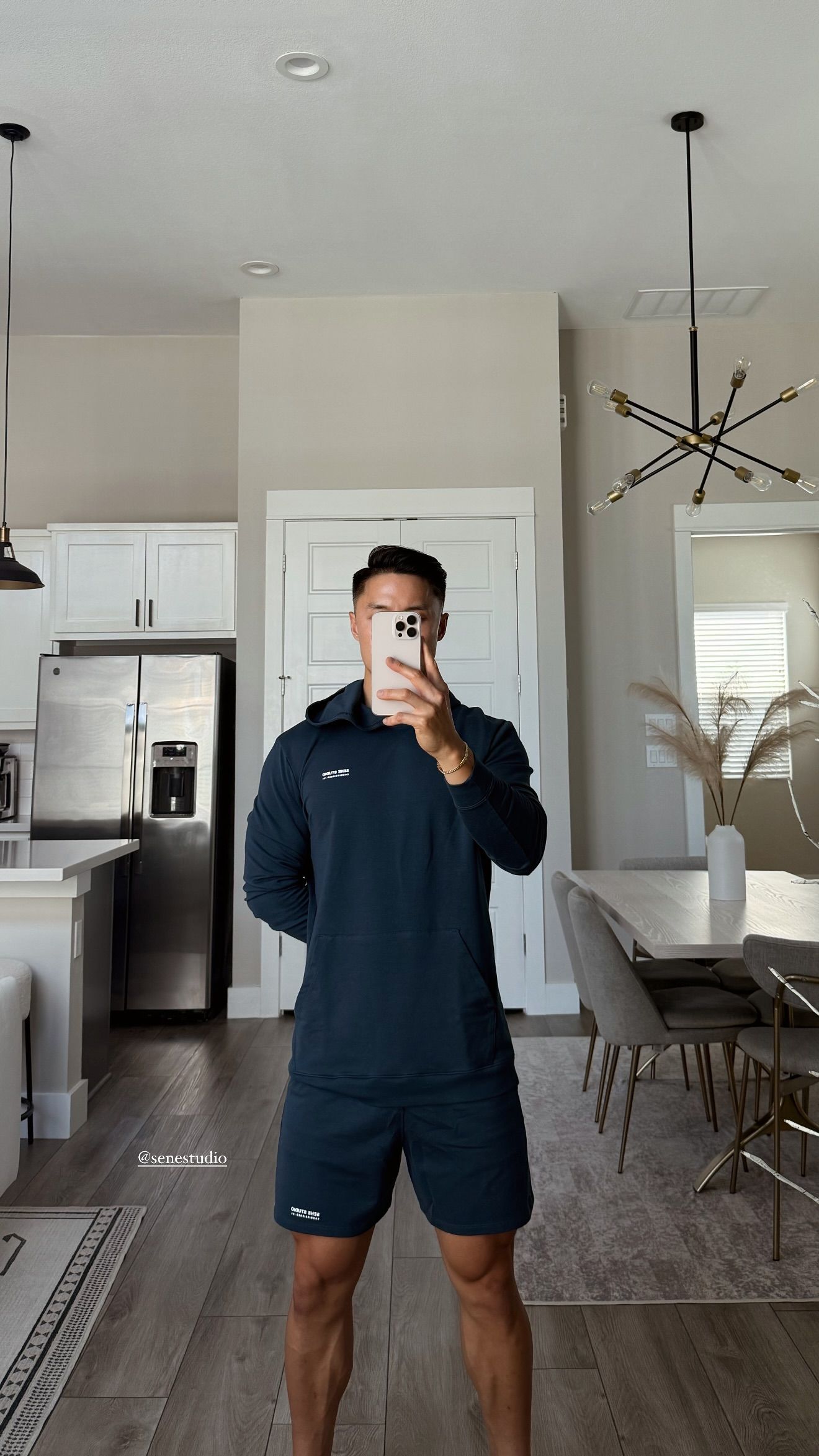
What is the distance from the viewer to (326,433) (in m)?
4.89

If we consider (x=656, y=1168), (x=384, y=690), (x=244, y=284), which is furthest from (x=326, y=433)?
(x=384, y=690)

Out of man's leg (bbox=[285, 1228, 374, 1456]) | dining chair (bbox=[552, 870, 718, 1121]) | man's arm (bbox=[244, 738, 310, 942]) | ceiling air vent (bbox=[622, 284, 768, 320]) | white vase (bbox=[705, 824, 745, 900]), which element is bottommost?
man's leg (bbox=[285, 1228, 374, 1456])

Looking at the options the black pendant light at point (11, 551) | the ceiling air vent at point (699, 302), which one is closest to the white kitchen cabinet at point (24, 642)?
the black pendant light at point (11, 551)

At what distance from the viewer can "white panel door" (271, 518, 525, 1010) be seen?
478cm

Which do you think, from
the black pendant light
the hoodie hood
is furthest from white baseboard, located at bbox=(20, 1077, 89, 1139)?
the hoodie hood

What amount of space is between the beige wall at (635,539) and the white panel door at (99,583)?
7.17 feet

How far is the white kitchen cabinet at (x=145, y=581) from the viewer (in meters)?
4.96

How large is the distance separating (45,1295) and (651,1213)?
1.49m

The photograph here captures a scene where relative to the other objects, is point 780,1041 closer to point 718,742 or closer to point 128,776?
point 718,742

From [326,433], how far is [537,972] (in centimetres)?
276

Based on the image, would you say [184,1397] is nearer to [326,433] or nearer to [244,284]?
[326,433]

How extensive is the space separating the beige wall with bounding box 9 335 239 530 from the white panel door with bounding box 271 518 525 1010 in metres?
0.90

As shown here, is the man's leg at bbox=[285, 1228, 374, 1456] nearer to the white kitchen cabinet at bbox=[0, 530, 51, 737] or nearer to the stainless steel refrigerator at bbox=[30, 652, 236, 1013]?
the stainless steel refrigerator at bbox=[30, 652, 236, 1013]

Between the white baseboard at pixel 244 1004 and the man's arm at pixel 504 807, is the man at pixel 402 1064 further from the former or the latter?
the white baseboard at pixel 244 1004
